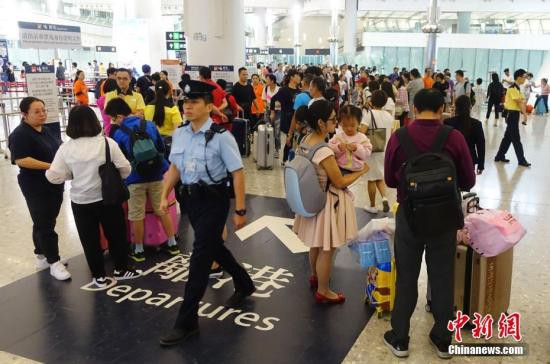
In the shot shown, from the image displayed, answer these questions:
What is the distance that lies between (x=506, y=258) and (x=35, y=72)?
22.1 feet

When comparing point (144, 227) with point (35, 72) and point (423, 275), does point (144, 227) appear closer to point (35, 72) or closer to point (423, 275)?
point (423, 275)

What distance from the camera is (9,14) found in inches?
1010

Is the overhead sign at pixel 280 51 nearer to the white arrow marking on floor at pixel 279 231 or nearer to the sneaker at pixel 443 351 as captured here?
the white arrow marking on floor at pixel 279 231

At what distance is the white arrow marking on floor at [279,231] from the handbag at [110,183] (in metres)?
1.66

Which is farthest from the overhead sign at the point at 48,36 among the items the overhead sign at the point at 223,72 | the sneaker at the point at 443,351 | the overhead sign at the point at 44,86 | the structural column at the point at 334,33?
the structural column at the point at 334,33

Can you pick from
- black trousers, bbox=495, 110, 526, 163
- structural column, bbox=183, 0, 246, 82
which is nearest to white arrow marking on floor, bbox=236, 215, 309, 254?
black trousers, bbox=495, 110, 526, 163

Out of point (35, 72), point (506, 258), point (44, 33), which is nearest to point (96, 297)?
point (506, 258)

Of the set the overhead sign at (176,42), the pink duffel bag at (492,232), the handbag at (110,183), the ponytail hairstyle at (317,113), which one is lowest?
the pink duffel bag at (492,232)

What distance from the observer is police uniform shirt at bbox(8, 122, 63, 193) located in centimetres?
378

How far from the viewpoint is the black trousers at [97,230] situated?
12.0 ft

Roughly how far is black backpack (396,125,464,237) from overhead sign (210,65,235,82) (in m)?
8.65

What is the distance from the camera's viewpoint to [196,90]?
2.97 metres

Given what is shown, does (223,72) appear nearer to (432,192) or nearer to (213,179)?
(213,179)

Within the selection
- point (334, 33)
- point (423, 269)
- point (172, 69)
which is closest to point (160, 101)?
point (423, 269)
